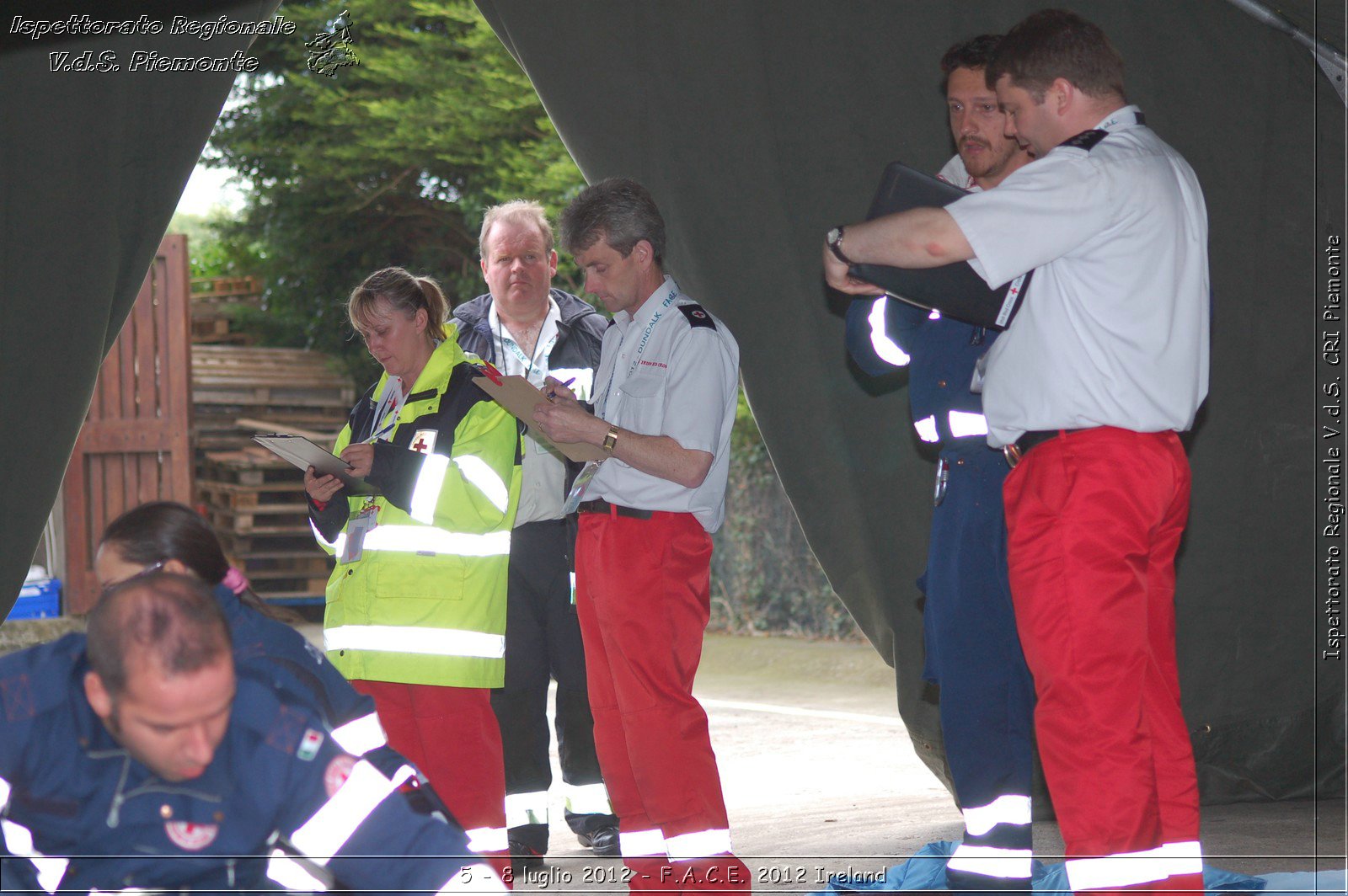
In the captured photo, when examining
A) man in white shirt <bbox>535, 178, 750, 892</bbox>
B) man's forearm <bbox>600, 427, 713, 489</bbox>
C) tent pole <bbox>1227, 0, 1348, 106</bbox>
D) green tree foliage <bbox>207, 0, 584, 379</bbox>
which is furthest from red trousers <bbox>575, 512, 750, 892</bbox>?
green tree foliage <bbox>207, 0, 584, 379</bbox>

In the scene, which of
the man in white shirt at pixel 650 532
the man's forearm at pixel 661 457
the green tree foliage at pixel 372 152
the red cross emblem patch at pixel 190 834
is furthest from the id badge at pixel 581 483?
the green tree foliage at pixel 372 152

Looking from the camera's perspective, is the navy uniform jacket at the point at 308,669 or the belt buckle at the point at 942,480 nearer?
the navy uniform jacket at the point at 308,669

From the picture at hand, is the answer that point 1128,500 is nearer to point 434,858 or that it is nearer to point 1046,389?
point 1046,389

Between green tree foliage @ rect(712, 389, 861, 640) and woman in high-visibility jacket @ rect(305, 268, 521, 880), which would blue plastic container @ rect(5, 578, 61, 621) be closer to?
green tree foliage @ rect(712, 389, 861, 640)

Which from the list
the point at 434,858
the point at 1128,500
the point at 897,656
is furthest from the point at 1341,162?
the point at 434,858

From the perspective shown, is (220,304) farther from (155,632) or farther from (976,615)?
(155,632)

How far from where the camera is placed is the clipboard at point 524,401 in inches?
136

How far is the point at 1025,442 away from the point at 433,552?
1.64 metres

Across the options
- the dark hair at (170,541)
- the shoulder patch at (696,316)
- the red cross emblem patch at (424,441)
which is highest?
the shoulder patch at (696,316)

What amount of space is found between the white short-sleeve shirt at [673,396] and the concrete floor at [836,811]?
123cm

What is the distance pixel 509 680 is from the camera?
14.8ft

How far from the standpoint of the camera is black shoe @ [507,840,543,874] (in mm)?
4258

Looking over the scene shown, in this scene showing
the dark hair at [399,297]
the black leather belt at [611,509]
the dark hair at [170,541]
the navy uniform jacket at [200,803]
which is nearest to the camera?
the navy uniform jacket at [200,803]

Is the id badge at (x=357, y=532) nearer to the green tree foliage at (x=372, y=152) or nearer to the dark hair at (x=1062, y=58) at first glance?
the dark hair at (x=1062, y=58)
